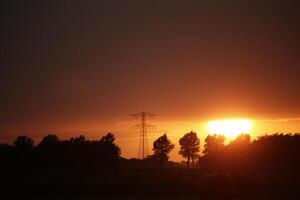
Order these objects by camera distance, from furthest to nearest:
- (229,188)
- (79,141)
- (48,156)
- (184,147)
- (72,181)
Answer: (184,147) → (79,141) → (48,156) → (72,181) → (229,188)

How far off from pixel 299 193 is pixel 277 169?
30.9m

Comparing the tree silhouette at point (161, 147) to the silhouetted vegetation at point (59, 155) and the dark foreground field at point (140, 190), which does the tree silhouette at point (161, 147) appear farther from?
the dark foreground field at point (140, 190)

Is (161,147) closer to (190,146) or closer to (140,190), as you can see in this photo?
(190,146)

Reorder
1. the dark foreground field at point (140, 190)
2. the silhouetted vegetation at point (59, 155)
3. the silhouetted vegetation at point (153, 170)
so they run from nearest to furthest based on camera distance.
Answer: the dark foreground field at point (140, 190) → the silhouetted vegetation at point (153, 170) → the silhouetted vegetation at point (59, 155)

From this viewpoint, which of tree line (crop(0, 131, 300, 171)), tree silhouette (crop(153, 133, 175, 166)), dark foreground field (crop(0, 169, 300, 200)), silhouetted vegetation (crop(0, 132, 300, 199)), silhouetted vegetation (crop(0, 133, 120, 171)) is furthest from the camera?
tree silhouette (crop(153, 133, 175, 166))

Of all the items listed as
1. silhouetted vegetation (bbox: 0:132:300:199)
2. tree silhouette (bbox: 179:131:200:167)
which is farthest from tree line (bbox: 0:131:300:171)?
tree silhouette (bbox: 179:131:200:167)

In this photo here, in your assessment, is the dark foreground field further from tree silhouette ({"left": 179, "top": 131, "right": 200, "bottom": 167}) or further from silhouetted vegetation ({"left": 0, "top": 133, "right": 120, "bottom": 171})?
tree silhouette ({"left": 179, "top": 131, "right": 200, "bottom": 167})

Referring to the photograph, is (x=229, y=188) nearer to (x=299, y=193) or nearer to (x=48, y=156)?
(x=299, y=193)

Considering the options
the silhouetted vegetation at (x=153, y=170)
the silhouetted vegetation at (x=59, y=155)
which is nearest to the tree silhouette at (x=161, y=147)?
the silhouetted vegetation at (x=153, y=170)

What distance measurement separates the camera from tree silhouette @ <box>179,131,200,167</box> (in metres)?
157

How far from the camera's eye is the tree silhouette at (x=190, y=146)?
6166 inches

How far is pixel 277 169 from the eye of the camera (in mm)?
72438

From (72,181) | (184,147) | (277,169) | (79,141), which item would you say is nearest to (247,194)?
(72,181)

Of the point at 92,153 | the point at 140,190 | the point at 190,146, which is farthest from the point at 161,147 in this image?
the point at 140,190
